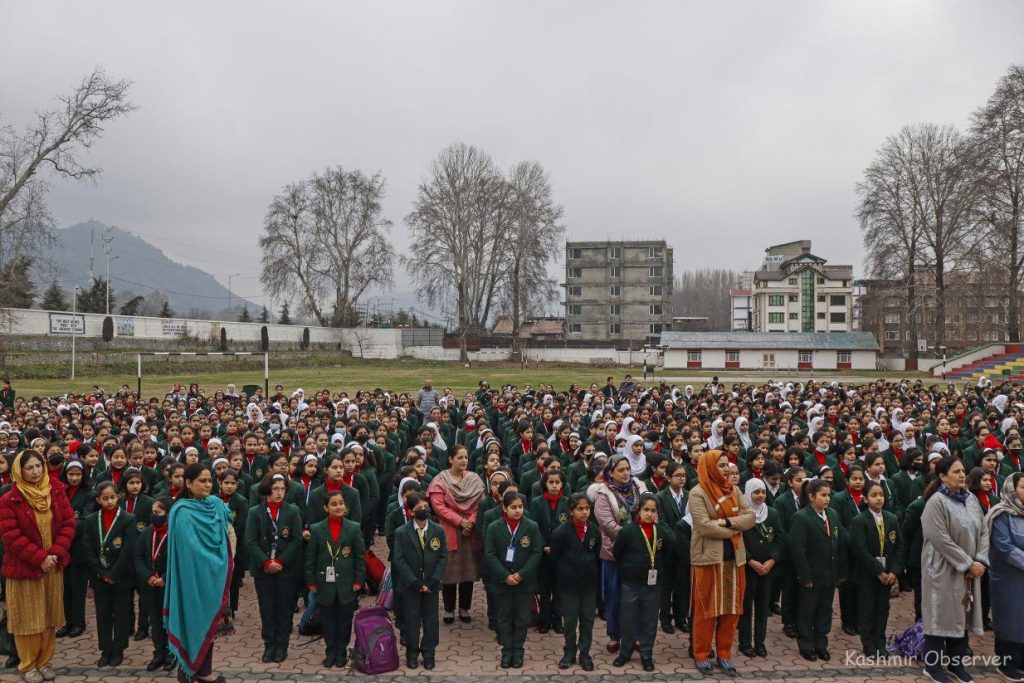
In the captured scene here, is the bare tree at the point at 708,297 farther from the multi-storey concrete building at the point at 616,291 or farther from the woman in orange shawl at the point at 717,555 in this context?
the woman in orange shawl at the point at 717,555

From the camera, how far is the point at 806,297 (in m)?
72.7

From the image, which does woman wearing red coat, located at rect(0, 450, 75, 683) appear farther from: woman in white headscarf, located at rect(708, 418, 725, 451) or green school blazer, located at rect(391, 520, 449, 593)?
woman in white headscarf, located at rect(708, 418, 725, 451)

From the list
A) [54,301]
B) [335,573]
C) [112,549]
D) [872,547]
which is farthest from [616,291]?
[112,549]

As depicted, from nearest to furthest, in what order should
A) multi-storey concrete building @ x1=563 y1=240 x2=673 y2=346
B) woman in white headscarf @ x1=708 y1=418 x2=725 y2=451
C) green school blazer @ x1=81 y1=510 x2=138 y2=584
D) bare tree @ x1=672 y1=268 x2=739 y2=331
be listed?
green school blazer @ x1=81 y1=510 x2=138 y2=584
woman in white headscarf @ x1=708 y1=418 x2=725 y2=451
multi-storey concrete building @ x1=563 y1=240 x2=673 y2=346
bare tree @ x1=672 y1=268 x2=739 y2=331

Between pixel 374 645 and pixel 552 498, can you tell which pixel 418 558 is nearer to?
pixel 374 645

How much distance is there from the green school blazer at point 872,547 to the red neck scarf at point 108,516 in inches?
243

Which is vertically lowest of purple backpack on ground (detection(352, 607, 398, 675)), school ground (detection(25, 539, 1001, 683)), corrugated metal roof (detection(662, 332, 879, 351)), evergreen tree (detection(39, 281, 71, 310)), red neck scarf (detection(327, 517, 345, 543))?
school ground (detection(25, 539, 1001, 683))

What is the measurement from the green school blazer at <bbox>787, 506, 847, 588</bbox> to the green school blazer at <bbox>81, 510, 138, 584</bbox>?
5473 millimetres

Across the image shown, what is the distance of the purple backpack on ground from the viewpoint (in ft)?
17.3

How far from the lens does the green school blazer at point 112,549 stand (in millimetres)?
5359

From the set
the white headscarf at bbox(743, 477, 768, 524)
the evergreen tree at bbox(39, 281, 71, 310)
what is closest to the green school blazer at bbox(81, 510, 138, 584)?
the white headscarf at bbox(743, 477, 768, 524)

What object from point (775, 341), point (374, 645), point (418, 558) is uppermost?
point (775, 341)

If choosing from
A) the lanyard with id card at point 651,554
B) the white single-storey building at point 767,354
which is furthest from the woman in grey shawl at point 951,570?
the white single-storey building at point 767,354

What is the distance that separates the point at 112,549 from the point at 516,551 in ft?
10.8
